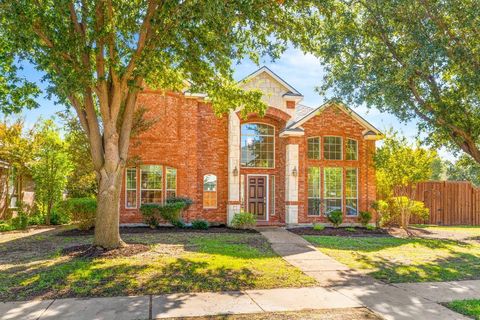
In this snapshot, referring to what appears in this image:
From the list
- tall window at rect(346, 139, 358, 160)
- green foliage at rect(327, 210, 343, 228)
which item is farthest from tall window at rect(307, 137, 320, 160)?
green foliage at rect(327, 210, 343, 228)

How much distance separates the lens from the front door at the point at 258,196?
1844 centimetres

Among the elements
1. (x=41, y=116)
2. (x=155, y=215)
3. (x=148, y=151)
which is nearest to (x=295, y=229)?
(x=155, y=215)

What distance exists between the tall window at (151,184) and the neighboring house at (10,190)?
20.6 feet

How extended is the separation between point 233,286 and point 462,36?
9.93m

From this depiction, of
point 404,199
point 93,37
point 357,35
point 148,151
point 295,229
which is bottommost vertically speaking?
point 295,229

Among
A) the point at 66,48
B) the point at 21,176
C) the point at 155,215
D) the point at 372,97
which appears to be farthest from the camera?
the point at 21,176

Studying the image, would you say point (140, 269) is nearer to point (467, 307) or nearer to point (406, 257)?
point (467, 307)

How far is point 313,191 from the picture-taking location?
59.5ft

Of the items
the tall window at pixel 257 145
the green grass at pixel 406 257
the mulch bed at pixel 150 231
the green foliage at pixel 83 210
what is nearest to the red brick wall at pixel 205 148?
the tall window at pixel 257 145

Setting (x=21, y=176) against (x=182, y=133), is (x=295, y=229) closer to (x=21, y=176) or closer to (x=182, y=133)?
(x=182, y=133)

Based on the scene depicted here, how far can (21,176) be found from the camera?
18.3 metres

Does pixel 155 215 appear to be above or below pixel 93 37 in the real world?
below

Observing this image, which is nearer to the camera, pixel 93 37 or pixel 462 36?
pixel 93 37

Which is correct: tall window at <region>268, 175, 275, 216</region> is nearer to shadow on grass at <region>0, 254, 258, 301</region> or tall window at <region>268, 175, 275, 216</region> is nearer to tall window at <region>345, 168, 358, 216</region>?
tall window at <region>345, 168, 358, 216</region>
